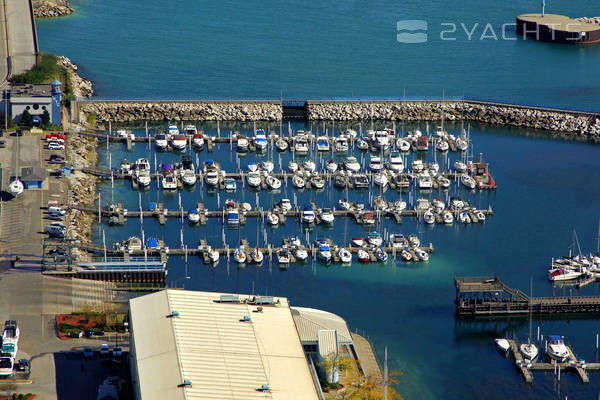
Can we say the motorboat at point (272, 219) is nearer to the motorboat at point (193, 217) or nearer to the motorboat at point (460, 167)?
the motorboat at point (193, 217)

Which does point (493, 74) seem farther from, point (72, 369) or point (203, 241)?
point (72, 369)

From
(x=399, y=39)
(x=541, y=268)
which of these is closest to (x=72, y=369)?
(x=541, y=268)

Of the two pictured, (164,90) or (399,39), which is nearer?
(164,90)

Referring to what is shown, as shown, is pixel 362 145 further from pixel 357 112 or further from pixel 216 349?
pixel 216 349

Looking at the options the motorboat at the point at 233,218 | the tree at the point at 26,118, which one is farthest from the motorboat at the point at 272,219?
the tree at the point at 26,118

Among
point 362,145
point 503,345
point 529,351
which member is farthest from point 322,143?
point 529,351
